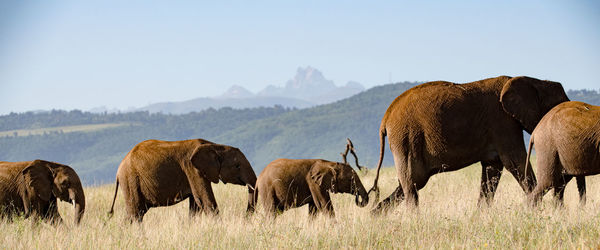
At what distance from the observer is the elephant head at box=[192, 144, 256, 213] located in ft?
35.4

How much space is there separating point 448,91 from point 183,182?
401 centimetres

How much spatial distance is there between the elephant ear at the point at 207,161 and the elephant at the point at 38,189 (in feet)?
6.91

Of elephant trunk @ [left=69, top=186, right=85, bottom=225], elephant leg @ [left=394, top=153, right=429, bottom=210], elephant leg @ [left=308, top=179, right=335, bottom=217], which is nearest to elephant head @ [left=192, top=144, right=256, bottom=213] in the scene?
elephant leg @ [left=308, top=179, right=335, bottom=217]

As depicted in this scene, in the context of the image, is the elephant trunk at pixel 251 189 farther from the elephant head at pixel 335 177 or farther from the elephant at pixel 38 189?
the elephant at pixel 38 189

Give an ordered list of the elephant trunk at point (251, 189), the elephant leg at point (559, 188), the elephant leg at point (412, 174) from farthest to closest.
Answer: the elephant trunk at point (251, 189) → the elephant leg at point (412, 174) → the elephant leg at point (559, 188)

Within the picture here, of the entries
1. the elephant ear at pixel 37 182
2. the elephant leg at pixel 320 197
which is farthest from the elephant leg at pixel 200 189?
the elephant ear at pixel 37 182

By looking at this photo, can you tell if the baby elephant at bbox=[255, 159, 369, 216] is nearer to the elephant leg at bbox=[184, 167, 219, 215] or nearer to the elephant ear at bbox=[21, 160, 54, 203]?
the elephant leg at bbox=[184, 167, 219, 215]

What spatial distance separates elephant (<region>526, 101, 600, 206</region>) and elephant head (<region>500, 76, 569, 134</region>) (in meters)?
0.48

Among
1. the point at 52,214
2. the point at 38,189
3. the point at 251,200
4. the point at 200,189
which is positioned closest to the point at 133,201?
the point at 200,189

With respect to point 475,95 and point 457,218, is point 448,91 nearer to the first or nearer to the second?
point 475,95

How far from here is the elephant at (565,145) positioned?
29.6ft

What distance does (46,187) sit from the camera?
1153 cm

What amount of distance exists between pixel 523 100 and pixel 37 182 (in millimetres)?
7193

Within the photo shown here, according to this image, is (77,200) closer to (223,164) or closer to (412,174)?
(223,164)
